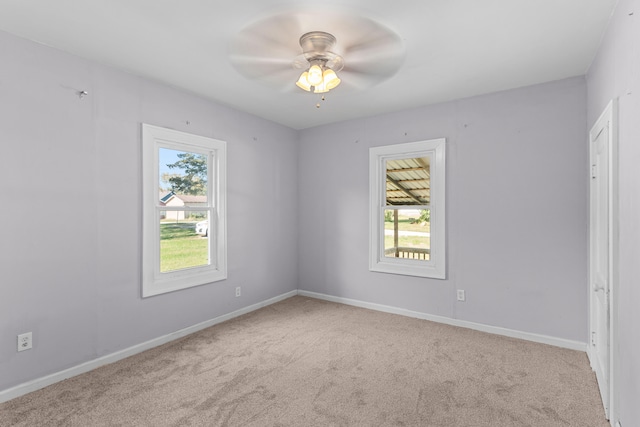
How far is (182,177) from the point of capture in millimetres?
3576

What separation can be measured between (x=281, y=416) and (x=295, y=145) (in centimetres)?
381

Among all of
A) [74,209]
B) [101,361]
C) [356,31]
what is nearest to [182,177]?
[74,209]

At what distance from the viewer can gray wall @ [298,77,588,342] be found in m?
3.12

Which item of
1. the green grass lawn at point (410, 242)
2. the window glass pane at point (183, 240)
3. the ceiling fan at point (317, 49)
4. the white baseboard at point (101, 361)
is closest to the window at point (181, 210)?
the window glass pane at point (183, 240)

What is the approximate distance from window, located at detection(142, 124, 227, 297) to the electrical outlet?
851mm

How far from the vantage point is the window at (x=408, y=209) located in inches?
152

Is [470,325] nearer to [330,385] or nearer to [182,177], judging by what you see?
[330,385]

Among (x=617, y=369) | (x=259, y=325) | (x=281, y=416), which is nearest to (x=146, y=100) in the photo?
(x=259, y=325)

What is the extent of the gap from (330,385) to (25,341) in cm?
228

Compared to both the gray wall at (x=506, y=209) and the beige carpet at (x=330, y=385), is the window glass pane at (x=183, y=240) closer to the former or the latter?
the beige carpet at (x=330, y=385)

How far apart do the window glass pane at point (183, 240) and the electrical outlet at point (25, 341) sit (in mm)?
1124

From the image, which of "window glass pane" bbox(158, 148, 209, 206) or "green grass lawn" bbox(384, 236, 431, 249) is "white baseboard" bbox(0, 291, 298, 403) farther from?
"green grass lawn" bbox(384, 236, 431, 249)

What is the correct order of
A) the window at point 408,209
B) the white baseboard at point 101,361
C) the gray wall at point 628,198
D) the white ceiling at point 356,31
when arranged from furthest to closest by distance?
the window at point 408,209
the white baseboard at point 101,361
the white ceiling at point 356,31
the gray wall at point 628,198

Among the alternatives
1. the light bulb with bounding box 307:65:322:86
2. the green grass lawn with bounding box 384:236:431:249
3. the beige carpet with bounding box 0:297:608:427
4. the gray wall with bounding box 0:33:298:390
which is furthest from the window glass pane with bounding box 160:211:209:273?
the green grass lawn with bounding box 384:236:431:249
